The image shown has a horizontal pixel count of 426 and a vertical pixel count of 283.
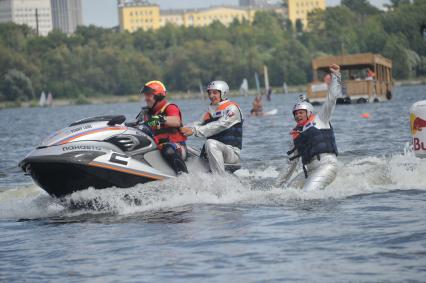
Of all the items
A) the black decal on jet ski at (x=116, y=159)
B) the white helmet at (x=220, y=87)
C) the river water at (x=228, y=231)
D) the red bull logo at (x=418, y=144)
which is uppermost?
the white helmet at (x=220, y=87)

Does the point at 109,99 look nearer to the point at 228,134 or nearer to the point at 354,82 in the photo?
the point at 354,82

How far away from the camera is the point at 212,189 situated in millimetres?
13305

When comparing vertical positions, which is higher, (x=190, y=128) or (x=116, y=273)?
(x=190, y=128)

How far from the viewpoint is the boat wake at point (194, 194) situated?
1276cm

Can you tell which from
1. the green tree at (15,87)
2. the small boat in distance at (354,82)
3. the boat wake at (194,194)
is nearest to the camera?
the boat wake at (194,194)

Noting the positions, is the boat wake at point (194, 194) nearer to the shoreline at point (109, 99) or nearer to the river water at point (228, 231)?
the river water at point (228, 231)

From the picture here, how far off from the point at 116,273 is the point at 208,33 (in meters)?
187

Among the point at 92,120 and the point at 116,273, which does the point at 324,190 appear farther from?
the point at 116,273

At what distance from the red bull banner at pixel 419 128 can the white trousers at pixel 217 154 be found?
276cm

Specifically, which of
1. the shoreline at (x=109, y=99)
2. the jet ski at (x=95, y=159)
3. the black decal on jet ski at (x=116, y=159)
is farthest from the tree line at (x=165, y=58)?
the black decal on jet ski at (x=116, y=159)

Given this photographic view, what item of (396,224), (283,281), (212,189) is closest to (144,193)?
(212,189)

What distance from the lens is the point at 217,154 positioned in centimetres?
1331

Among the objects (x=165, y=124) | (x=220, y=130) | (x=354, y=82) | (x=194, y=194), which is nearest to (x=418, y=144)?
(x=220, y=130)

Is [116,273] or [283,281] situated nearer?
[283,281]
